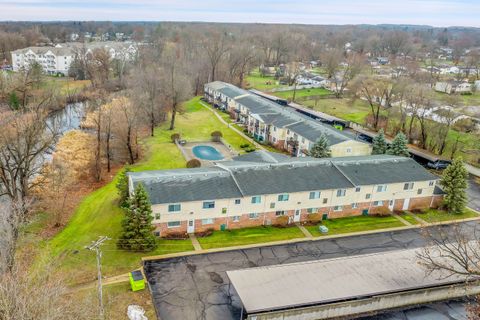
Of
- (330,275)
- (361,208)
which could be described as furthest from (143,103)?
(330,275)

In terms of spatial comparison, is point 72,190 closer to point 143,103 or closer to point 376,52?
point 143,103

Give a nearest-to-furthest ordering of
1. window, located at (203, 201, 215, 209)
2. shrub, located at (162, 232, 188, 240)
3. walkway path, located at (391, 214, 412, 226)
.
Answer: shrub, located at (162, 232, 188, 240), window, located at (203, 201, 215, 209), walkway path, located at (391, 214, 412, 226)

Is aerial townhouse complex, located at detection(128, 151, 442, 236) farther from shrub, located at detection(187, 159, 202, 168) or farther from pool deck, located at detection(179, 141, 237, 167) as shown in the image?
pool deck, located at detection(179, 141, 237, 167)

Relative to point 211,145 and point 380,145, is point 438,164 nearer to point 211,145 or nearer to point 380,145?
point 380,145

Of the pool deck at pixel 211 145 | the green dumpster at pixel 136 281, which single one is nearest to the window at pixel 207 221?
the green dumpster at pixel 136 281

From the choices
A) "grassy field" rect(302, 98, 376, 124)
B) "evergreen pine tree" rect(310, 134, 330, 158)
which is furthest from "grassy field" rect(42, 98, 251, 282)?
"grassy field" rect(302, 98, 376, 124)

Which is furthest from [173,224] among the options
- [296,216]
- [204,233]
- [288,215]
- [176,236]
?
[296,216]
